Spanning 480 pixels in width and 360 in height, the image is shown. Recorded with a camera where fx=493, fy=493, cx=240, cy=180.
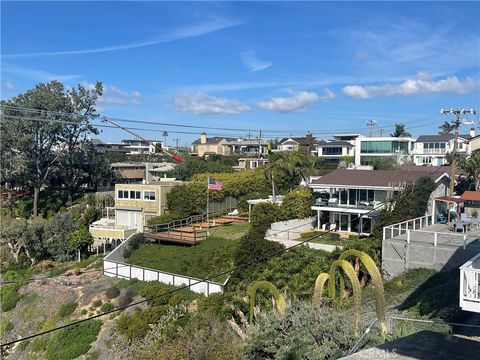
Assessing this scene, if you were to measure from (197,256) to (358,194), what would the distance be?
1258 centimetres

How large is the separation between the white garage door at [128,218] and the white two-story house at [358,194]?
14671 mm

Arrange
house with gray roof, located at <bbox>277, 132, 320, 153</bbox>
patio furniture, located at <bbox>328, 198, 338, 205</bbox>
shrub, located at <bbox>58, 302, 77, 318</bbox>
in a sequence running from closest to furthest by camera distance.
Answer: shrub, located at <bbox>58, 302, 77, 318</bbox>, patio furniture, located at <bbox>328, 198, 338, 205</bbox>, house with gray roof, located at <bbox>277, 132, 320, 153</bbox>

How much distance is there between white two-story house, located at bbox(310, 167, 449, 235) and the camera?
3334 centimetres

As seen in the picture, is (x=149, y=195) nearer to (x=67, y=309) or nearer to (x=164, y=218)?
(x=164, y=218)

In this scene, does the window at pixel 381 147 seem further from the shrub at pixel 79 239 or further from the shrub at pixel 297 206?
the shrub at pixel 79 239

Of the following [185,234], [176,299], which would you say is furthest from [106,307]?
[185,234]

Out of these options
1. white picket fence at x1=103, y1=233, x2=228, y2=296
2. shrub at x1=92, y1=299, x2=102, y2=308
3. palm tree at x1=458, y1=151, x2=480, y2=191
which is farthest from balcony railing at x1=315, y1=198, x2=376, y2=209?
shrub at x1=92, y1=299, x2=102, y2=308

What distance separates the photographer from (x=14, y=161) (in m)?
50.1

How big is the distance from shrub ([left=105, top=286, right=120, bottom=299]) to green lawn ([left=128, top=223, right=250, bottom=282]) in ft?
10.1

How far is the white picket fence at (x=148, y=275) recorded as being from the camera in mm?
25078

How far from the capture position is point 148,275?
28.5 metres

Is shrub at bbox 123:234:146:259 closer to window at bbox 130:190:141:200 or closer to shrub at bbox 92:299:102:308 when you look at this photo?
window at bbox 130:190:141:200

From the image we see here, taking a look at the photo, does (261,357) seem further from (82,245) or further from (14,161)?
(14,161)

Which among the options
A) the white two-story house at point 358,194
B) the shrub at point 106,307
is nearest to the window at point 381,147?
the white two-story house at point 358,194
